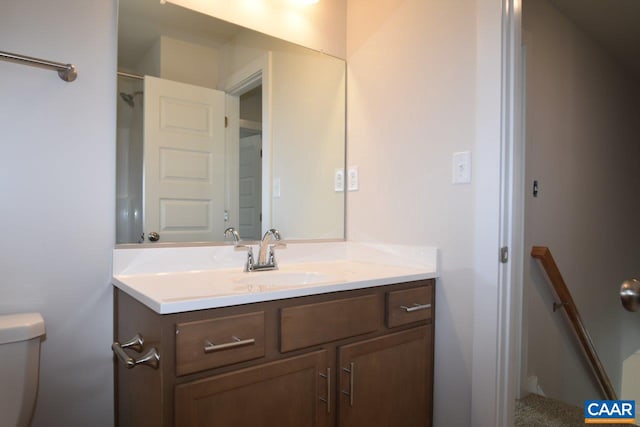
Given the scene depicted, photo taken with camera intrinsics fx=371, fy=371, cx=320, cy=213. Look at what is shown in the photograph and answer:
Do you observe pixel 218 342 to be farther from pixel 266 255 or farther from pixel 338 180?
pixel 338 180

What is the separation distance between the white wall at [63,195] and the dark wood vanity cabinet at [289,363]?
10 centimetres

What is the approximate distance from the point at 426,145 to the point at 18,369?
1.47 meters

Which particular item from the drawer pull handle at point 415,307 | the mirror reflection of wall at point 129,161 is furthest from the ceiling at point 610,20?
the mirror reflection of wall at point 129,161

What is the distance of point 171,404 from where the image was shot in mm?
840

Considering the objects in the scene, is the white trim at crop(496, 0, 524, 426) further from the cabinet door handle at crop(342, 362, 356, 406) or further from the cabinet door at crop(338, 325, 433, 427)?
the cabinet door handle at crop(342, 362, 356, 406)

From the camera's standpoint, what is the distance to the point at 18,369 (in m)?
0.96

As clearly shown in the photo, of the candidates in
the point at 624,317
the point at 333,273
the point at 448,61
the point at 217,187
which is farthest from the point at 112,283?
the point at 624,317

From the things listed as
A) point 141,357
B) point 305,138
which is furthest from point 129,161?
point 305,138

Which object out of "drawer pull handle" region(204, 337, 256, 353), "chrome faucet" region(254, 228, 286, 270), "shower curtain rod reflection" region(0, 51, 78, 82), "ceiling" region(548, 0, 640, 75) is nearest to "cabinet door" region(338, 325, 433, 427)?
"drawer pull handle" region(204, 337, 256, 353)

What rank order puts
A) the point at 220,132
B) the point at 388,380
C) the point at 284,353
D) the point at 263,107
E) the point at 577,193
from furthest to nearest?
the point at 577,193
the point at 263,107
the point at 220,132
the point at 388,380
the point at 284,353

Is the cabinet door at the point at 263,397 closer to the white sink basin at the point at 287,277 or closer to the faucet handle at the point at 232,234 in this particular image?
the white sink basin at the point at 287,277

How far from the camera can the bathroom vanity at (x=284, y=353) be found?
86cm

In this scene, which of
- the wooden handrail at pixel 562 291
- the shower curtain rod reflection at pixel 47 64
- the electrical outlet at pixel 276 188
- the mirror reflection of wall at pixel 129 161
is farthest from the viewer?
the wooden handrail at pixel 562 291

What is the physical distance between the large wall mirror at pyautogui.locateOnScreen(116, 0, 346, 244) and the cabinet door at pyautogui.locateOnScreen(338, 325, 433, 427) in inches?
26.0
